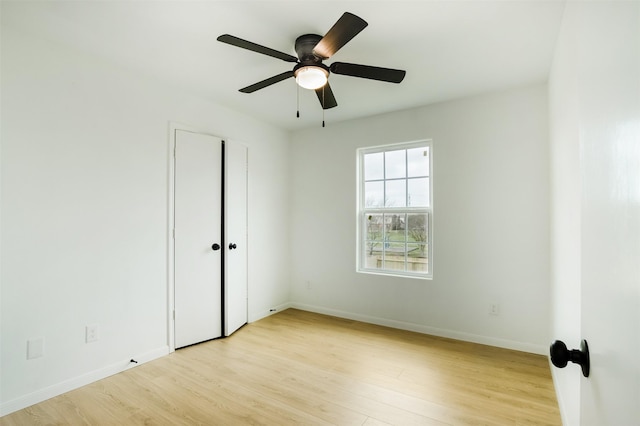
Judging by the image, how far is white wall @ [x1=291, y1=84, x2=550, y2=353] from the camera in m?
2.99

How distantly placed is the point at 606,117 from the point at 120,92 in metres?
3.27

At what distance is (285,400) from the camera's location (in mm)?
2203

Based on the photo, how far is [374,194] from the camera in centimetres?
402

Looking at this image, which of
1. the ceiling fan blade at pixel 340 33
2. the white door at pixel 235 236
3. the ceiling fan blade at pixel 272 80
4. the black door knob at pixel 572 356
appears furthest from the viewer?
the white door at pixel 235 236

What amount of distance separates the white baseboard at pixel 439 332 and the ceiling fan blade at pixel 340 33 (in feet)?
10.0

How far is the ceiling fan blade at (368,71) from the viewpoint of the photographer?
2.10 m

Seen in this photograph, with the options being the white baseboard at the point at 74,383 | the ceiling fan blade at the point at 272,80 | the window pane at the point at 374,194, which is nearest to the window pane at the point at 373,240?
the window pane at the point at 374,194

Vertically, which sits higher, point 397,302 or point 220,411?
point 397,302

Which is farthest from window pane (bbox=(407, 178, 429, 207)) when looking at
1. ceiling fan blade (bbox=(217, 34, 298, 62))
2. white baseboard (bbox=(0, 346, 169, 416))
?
white baseboard (bbox=(0, 346, 169, 416))

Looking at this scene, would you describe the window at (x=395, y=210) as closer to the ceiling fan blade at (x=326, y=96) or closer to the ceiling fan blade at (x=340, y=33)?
the ceiling fan blade at (x=326, y=96)

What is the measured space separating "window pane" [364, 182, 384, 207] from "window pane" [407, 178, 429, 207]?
37 cm

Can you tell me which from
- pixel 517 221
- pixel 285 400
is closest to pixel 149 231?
pixel 285 400

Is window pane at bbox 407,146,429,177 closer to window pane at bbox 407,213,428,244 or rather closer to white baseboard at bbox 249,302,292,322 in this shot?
window pane at bbox 407,213,428,244

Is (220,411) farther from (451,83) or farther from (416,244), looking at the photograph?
(451,83)
